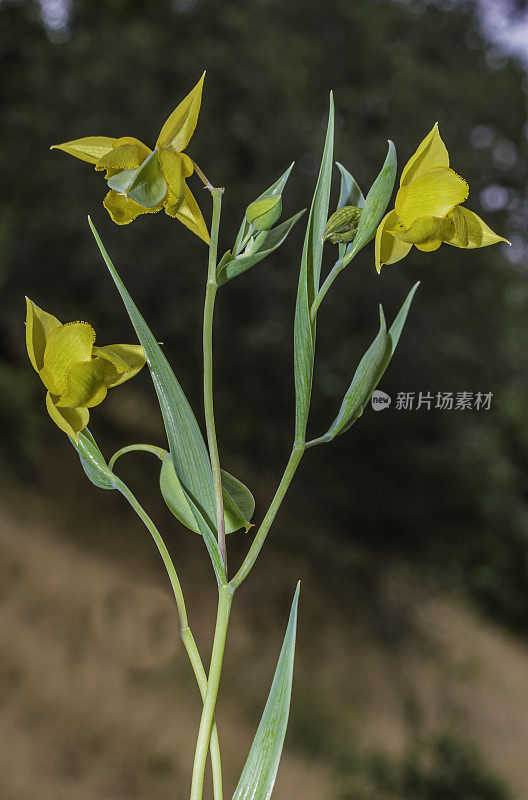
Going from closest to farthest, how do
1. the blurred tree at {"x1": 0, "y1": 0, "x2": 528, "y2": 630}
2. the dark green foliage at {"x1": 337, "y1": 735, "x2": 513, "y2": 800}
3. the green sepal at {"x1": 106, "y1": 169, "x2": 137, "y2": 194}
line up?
the green sepal at {"x1": 106, "y1": 169, "x2": 137, "y2": 194} → the dark green foliage at {"x1": 337, "y1": 735, "x2": 513, "y2": 800} → the blurred tree at {"x1": 0, "y1": 0, "x2": 528, "y2": 630}

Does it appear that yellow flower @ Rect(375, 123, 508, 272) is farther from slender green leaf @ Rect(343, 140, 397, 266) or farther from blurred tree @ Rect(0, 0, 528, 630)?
blurred tree @ Rect(0, 0, 528, 630)

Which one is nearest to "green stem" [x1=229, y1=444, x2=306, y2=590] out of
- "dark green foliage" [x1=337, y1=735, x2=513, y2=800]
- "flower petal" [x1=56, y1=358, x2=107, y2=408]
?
"flower petal" [x1=56, y1=358, x2=107, y2=408]

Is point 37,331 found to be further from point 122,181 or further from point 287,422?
point 287,422

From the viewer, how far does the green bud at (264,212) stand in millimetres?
371

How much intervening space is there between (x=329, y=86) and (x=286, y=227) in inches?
90.4

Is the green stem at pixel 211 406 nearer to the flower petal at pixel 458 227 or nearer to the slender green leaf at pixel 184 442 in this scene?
the slender green leaf at pixel 184 442

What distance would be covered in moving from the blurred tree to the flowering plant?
69.4 inches

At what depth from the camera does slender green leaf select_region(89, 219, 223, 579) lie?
360 mm

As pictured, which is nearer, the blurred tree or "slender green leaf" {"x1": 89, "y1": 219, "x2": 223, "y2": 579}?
"slender green leaf" {"x1": 89, "y1": 219, "x2": 223, "y2": 579}

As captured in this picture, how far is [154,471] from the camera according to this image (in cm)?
254

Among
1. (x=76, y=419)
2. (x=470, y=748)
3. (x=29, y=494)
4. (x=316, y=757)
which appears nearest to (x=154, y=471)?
(x=29, y=494)

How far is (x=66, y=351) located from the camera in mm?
355

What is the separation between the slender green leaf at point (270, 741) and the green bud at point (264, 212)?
190 mm

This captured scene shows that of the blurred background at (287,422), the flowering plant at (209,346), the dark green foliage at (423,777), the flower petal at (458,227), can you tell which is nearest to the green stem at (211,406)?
the flowering plant at (209,346)
